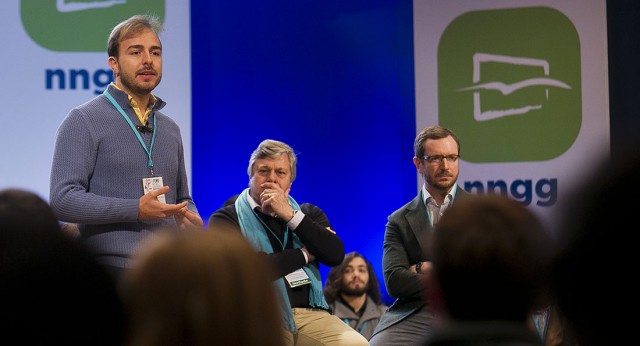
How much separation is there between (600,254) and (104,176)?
269 cm

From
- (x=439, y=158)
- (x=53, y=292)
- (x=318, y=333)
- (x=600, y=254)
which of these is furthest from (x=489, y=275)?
(x=439, y=158)

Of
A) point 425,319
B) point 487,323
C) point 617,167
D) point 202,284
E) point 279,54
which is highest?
point 279,54

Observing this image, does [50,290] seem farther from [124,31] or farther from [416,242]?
[416,242]

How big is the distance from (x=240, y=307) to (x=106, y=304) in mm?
202

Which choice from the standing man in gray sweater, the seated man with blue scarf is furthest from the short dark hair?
the seated man with blue scarf

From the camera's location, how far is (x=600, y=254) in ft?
4.35

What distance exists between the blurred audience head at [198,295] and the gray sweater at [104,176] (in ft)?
7.22

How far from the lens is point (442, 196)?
4.82 m

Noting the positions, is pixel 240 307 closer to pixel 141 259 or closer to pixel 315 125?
pixel 141 259

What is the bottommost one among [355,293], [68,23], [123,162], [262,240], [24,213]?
[355,293]

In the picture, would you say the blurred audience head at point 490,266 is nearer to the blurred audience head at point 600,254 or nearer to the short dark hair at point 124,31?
the blurred audience head at point 600,254

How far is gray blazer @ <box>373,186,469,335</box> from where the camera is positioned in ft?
15.1

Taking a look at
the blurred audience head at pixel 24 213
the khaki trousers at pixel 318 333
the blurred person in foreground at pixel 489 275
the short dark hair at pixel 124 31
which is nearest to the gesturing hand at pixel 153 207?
the short dark hair at pixel 124 31

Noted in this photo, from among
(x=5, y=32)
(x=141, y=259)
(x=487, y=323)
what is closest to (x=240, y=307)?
(x=141, y=259)
